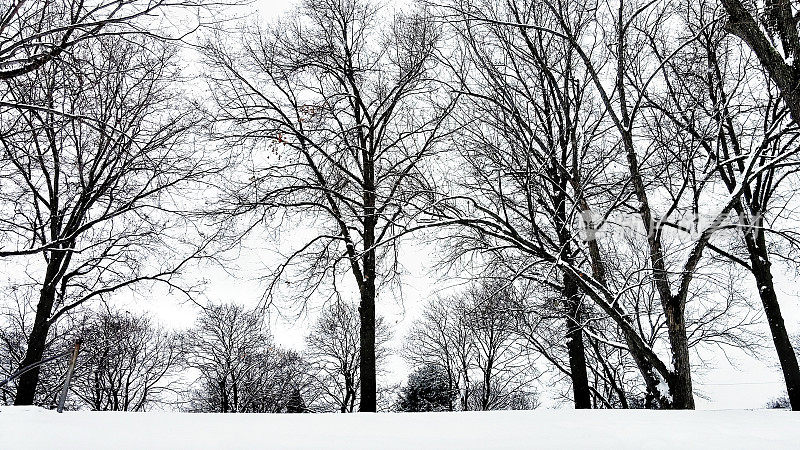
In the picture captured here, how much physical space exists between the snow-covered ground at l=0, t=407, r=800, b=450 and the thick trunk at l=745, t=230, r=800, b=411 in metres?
5.91

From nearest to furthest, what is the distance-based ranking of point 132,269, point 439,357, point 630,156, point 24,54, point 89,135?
point 24,54 < point 630,156 < point 89,135 < point 132,269 < point 439,357

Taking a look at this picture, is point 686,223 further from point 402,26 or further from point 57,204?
point 57,204

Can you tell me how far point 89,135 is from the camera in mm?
11562

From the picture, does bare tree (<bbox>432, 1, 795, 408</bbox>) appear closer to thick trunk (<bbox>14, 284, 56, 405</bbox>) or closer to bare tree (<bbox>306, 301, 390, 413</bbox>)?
thick trunk (<bbox>14, 284, 56, 405</bbox>)

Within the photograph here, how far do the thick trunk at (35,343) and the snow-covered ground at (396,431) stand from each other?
6.84 meters

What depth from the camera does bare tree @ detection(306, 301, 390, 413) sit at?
31672 millimetres

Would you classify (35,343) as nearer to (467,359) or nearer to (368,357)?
(368,357)

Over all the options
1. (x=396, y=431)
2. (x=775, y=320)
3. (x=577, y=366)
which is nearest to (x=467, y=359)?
(x=577, y=366)

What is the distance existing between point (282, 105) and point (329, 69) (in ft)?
4.60

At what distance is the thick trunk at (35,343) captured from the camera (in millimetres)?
10562

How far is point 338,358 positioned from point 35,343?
22347 mm

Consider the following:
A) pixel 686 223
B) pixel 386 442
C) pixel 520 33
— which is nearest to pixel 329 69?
pixel 520 33

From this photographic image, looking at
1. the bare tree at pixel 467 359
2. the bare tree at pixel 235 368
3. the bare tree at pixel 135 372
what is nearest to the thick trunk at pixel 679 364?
the bare tree at pixel 467 359

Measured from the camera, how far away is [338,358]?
32125 mm
